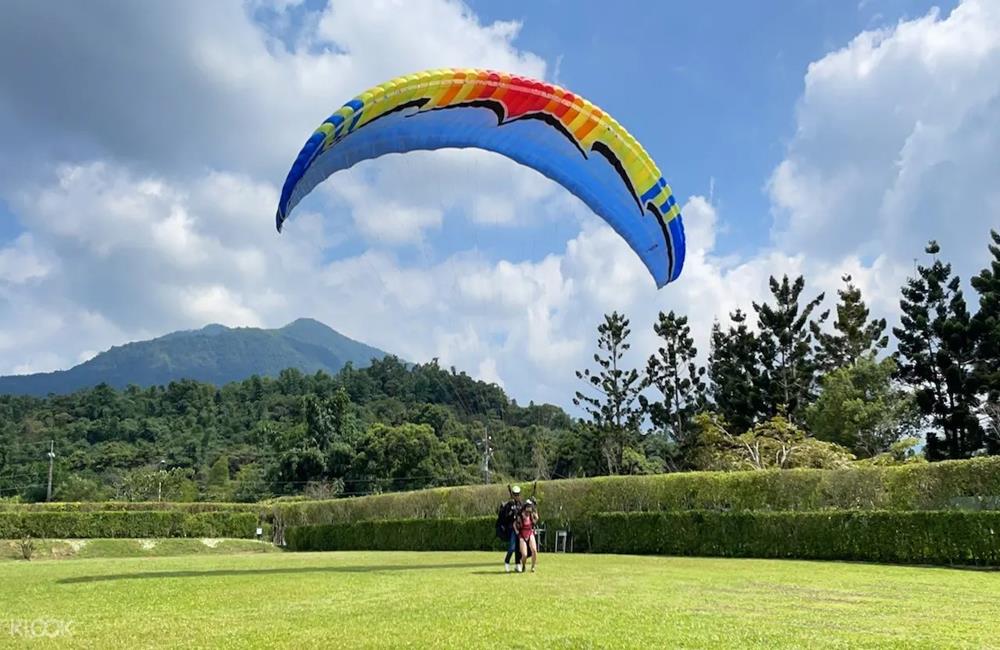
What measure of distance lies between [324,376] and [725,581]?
102647mm

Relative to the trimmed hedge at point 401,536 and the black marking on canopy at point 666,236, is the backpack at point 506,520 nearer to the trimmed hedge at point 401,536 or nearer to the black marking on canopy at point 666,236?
the black marking on canopy at point 666,236

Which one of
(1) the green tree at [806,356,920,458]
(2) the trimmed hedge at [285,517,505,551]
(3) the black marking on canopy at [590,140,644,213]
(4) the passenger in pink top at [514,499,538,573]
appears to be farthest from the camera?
(1) the green tree at [806,356,920,458]

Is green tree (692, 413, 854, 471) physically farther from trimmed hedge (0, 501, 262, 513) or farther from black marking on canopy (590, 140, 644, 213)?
trimmed hedge (0, 501, 262, 513)

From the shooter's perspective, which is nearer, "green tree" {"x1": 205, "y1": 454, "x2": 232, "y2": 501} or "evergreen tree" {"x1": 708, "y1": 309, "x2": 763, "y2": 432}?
"evergreen tree" {"x1": 708, "y1": 309, "x2": 763, "y2": 432}

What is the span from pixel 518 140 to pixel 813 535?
37.1 feet

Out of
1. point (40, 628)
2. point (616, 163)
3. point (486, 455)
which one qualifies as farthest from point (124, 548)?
point (40, 628)

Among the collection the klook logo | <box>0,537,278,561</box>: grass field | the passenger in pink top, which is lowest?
<box>0,537,278,561</box>: grass field

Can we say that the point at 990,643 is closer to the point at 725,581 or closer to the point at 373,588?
the point at 725,581

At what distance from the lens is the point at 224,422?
300 feet

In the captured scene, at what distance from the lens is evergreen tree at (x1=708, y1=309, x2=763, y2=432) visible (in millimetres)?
47625

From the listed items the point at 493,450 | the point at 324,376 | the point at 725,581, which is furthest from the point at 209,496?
the point at 725,581

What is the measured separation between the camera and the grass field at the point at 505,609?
616cm

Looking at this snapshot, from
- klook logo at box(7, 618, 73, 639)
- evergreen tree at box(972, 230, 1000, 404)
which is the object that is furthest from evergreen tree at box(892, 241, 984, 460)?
klook logo at box(7, 618, 73, 639)

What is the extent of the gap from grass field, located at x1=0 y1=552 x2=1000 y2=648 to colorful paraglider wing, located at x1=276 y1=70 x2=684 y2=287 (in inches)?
228
